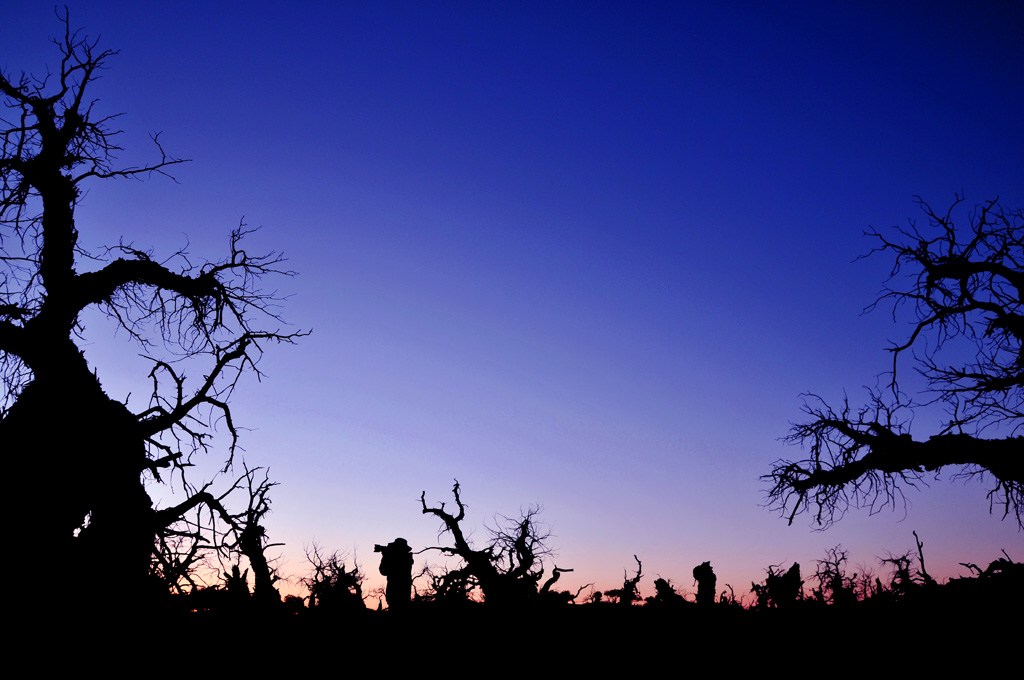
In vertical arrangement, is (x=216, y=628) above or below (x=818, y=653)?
above

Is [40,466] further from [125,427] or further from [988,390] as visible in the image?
[988,390]

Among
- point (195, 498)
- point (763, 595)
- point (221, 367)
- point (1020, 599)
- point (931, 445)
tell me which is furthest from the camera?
point (763, 595)

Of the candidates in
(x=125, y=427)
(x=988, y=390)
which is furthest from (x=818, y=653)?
(x=125, y=427)

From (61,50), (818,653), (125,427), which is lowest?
(818,653)

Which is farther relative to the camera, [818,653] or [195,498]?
[818,653]

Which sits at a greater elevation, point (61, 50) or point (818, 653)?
point (61, 50)

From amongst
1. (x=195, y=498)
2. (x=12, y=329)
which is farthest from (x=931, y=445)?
(x=12, y=329)

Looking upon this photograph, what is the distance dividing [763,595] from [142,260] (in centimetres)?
1280

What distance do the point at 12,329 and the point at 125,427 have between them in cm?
176

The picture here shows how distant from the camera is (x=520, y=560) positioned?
1848 cm

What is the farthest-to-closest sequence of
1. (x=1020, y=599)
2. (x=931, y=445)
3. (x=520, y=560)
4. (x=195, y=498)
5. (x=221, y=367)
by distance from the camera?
1. (x=520, y=560)
2. (x=931, y=445)
3. (x=1020, y=599)
4. (x=221, y=367)
5. (x=195, y=498)

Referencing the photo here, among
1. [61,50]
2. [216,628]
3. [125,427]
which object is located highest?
[61,50]

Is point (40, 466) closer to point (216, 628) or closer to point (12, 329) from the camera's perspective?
point (12, 329)

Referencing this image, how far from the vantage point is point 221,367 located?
8688 millimetres
